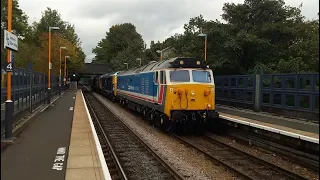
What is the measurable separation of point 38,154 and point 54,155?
1.34 feet

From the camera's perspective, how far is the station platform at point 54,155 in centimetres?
728

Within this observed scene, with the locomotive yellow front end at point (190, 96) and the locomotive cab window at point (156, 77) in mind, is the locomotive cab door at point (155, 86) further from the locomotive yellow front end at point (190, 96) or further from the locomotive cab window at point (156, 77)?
the locomotive yellow front end at point (190, 96)

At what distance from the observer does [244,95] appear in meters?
18.3

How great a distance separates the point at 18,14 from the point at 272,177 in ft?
212

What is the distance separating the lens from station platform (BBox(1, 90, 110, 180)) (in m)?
7.28

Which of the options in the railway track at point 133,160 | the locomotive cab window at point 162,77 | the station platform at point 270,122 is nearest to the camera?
the station platform at point 270,122

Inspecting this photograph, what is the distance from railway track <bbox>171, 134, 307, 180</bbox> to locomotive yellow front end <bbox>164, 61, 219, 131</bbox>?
1150 mm

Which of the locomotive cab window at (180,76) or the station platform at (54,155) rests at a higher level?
the locomotive cab window at (180,76)

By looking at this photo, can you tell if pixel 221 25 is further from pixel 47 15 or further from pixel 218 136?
pixel 47 15

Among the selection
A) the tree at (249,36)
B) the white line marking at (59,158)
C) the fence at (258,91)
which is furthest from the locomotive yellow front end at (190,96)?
the tree at (249,36)

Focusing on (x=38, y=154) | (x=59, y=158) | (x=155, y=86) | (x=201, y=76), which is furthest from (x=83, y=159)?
(x=155, y=86)

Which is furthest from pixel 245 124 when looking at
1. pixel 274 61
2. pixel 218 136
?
pixel 274 61

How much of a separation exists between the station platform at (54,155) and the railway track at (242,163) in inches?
127

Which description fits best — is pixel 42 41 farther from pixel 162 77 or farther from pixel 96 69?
pixel 162 77
